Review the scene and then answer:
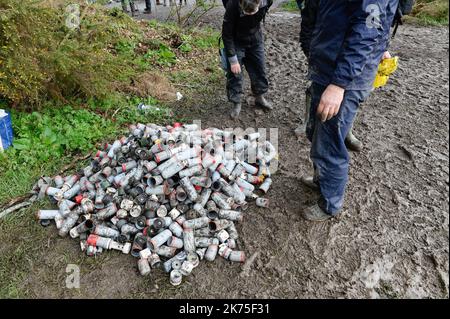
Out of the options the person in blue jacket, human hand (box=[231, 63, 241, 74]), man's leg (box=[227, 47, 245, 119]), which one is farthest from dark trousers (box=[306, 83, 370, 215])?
man's leg (box=[227, 47, 245, 119])

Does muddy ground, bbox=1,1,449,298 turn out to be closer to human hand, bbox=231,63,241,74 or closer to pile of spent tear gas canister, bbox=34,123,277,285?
pile of spent tear gas canister, bbox=34,123,277,285

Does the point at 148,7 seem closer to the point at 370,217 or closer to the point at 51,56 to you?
the point at 51,56

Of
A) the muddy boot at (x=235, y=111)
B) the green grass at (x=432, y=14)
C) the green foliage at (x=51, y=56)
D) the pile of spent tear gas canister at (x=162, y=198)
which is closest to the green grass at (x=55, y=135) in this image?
the green foliage at (x=51, y=56)

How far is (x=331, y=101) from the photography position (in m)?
2.61

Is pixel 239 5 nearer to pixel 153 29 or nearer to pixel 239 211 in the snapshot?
pixel 239 211

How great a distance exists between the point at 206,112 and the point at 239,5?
1714 mm

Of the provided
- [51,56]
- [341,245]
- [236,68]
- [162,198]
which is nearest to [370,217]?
[341,245]

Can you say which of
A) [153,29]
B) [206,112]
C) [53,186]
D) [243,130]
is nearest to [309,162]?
[243,130]

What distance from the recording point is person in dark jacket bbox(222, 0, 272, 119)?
433cm

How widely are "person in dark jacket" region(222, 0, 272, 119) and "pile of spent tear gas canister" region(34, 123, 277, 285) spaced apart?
4.13 ft

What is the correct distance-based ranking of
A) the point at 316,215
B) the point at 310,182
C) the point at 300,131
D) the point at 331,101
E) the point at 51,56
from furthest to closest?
the point at 300,131, the point at 51,56, the point at 310,182, the point at 316,215, the point at 331,101

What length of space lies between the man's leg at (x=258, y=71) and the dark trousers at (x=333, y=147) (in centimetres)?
195

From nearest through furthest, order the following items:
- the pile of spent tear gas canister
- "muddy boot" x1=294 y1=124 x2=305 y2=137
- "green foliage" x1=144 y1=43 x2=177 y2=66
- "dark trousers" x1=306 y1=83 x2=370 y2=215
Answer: "dark trousers" x1=306 y1=83 x2=370 y2=215, the pile of spent tear gas canister, "muddy boot" x1=294 y1=124 x2=305 y2=137, "green foliage" x1=144 y1=43 x2=177 y2=66

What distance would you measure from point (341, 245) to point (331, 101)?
4.40ft
